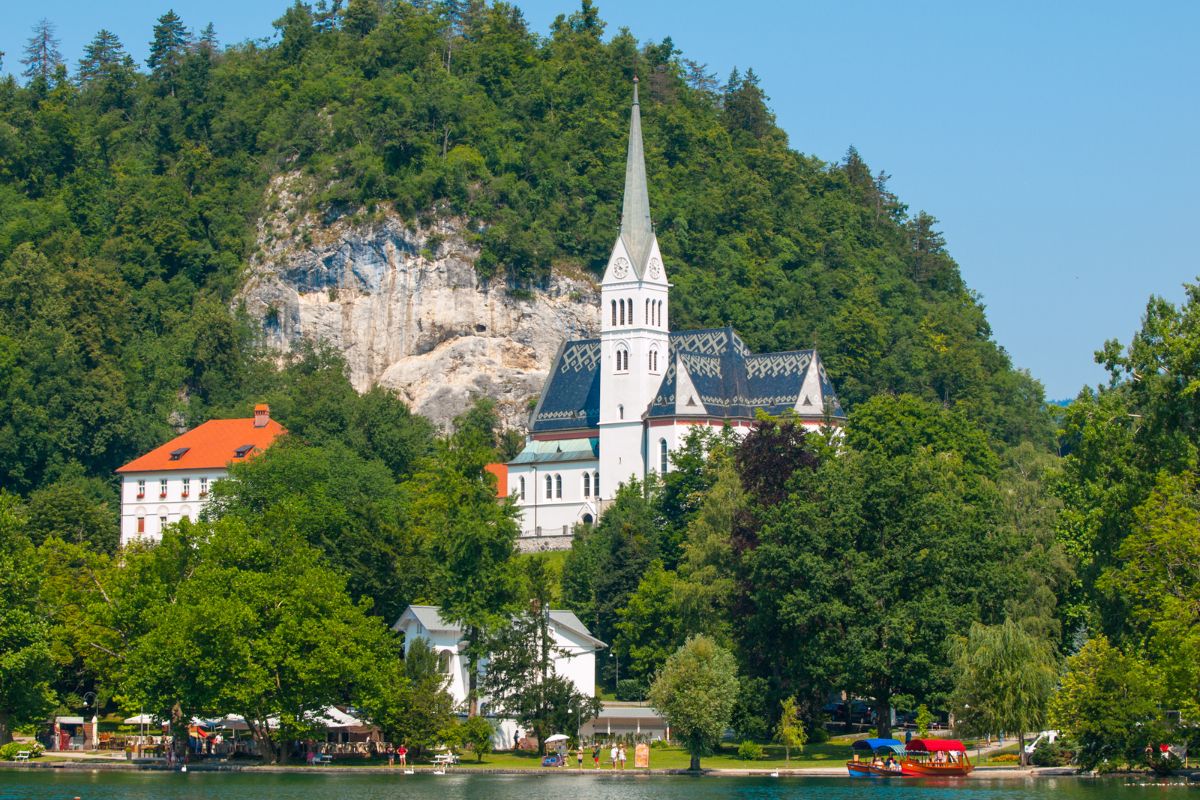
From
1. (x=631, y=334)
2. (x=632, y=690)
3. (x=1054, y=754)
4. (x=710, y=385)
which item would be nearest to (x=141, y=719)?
(x=632, y=690)

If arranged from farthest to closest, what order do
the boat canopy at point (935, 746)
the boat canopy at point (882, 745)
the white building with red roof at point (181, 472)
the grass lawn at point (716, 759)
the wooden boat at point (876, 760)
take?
the white building with red roof at point (181, 472) → the grass lawn at point (716, 759) → the boat canopy at point (882, 745) → the wooden boat at point (876, 760) → the boat canopy at point (935, 746)

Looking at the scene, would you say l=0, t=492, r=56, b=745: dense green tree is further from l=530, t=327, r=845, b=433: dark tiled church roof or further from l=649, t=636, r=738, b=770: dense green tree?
l=530, t=327, r=845, b=433: dark tiled church roof

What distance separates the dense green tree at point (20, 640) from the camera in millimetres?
77062

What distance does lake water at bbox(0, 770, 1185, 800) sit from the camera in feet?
209

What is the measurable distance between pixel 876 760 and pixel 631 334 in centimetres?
5581

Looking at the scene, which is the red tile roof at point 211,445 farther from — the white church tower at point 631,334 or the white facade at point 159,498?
the white church tower at point 631,334

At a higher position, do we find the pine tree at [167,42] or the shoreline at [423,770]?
the pine tree at [167,42]

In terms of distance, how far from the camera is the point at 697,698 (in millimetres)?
74562

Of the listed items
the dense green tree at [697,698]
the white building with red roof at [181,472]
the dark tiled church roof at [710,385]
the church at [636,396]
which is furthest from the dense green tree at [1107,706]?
the white building with red roof at [181,472]

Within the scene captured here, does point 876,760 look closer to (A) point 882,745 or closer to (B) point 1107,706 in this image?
(A) point 882,745

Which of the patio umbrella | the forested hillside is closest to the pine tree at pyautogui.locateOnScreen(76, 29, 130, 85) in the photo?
the forested hillside

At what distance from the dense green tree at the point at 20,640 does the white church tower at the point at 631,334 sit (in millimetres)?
48691

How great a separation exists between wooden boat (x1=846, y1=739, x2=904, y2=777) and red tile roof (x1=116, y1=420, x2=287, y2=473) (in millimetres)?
53087

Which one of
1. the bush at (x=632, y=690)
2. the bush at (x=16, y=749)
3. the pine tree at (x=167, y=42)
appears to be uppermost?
the pine tree at (x=167, y=42)
